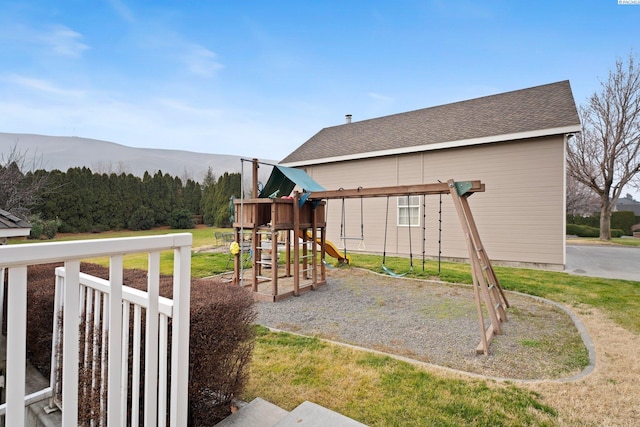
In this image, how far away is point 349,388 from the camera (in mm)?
2881

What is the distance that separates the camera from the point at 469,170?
11.0 m

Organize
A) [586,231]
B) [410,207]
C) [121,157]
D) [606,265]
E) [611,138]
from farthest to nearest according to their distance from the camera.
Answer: [121,157]
[586,231]
[611,138]
[410,207]
[606,265]

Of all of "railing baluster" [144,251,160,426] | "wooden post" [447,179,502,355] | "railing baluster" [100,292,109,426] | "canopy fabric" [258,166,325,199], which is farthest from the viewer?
"canopy fabric" [258,166,325,199]

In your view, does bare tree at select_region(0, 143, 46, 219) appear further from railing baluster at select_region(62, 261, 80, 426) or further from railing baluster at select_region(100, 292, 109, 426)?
railing baluster at select_region(62, 261, 80, 426)

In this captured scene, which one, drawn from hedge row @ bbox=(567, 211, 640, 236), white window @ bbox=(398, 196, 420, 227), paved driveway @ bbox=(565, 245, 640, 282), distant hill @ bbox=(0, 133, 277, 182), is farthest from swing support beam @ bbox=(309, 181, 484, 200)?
distant hill @ bbox=(0, 133, 277, 182)

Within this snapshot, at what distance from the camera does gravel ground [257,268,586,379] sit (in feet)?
11.9

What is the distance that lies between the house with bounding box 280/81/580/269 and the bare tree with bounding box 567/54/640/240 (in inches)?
349

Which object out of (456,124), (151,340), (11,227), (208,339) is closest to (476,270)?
(208,339)

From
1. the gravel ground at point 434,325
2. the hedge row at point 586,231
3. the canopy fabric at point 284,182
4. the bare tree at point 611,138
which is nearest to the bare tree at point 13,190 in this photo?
the canopy fabric at point 284,182

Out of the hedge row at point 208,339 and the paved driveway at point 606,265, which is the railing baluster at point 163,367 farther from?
the paved driveway at point 606,265

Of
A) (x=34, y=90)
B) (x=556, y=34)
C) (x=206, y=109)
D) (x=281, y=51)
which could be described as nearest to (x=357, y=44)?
(x=281, y=51)

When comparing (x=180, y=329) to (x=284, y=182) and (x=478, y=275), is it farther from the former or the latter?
(x=284, y=182)

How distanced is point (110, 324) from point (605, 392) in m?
4.02

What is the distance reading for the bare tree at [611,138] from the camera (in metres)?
16.6
